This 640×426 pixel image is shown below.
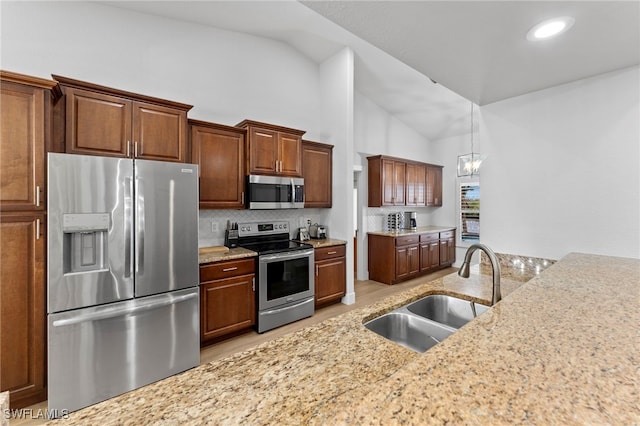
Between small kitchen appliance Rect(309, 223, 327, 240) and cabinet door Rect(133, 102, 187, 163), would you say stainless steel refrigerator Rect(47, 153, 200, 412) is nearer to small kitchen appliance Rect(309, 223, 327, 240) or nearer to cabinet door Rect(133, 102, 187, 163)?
cabinet door Rect(133, 102, 187, 163)

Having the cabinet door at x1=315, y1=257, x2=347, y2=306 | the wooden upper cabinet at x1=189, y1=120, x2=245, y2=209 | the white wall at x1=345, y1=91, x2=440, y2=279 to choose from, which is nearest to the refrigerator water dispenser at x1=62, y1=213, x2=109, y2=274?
the wooden upper cabinet at x1=189, y1=120, x2=245, y2=209

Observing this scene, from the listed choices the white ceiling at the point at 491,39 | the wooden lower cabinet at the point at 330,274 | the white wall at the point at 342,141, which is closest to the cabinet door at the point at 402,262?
the white wall at the point at 342,141

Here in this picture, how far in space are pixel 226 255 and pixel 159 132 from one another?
4.40 ft

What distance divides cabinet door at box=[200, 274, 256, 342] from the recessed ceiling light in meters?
2.83

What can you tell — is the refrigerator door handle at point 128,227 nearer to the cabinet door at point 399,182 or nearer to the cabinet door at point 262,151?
the cabinet door at point 262,151

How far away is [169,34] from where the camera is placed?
2990 mm

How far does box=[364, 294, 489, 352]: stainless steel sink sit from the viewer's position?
1.19 m

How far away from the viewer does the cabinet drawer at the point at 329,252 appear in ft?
11.5

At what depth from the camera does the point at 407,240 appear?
4895 millimetres

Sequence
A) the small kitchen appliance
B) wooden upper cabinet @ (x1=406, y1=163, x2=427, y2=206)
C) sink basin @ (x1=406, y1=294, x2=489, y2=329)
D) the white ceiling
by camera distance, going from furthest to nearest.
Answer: wooden upper cabinet @ (x1=406, y1=163, x2=427, y2=206), the small kitchen appliance, sink basin @ (x1=406, y1=294, x2=489, y2=329), the white ceiling

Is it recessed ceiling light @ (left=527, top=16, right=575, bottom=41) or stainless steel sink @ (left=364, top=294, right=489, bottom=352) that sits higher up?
recessed ceiling light @ (left=527, top=16, right=575, bottom=41)

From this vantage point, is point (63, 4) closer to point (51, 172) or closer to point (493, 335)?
point (51, 172)

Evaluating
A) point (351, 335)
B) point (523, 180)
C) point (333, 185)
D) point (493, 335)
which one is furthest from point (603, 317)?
point (333, 185)

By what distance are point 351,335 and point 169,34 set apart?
12.2 feet
